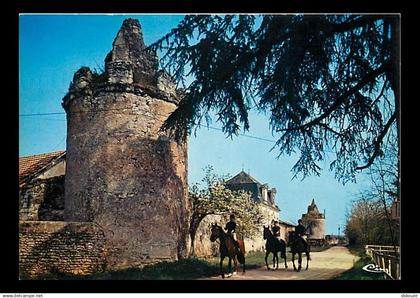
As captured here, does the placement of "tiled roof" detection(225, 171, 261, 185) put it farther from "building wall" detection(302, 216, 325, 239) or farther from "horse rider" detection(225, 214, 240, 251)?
"building wall" detection(302, 216, 325, 239)

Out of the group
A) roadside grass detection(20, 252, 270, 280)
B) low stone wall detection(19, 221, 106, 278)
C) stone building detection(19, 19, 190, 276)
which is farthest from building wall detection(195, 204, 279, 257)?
Result: low stone wall detection(19, 221, 106, 278)

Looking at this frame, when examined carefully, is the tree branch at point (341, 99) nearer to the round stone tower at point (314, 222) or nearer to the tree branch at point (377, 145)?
the tree branch at point (377, 145)

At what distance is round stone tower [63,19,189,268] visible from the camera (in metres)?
8.27

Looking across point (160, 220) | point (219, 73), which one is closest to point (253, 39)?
point (219, 73)

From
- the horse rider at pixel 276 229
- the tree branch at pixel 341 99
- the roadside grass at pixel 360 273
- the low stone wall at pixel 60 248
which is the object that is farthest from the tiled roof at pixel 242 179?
the low stone wall at pixel 60 248

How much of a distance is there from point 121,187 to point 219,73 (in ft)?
6.75

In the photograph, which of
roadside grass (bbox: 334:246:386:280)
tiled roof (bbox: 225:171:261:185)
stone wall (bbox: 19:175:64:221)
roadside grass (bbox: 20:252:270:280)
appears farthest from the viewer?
stone wall (bbox: 19:175:64:221)

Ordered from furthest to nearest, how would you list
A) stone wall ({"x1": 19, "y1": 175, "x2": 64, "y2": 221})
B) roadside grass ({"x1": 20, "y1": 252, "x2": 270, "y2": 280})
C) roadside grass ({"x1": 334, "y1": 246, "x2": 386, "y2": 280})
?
stone wall ({"x1": 19, "y1": 175, "x2": 64, "y2": 221}), roadside grass ({"x1": 20, "y1": 252, "x2": 270, "y2": 280}), roadside grass ({"x1": 334, "y1": 246, "x2": 386, "y2": 280})

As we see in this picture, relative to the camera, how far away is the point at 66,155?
8.61 meters

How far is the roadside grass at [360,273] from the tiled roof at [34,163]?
4.30 meters

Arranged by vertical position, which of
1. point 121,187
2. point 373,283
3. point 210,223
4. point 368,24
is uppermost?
point 368,24

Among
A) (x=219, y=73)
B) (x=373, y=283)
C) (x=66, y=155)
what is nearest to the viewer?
(x=373, y=283)

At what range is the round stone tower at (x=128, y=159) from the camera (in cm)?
827
